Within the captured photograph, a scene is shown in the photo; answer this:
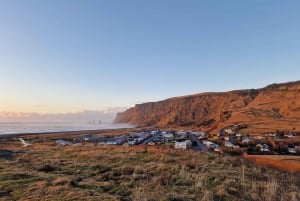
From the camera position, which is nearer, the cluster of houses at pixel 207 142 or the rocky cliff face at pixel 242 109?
the cluster of houses at pixel 207 142

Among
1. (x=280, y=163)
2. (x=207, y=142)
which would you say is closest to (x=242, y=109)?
(x=207, y=142)

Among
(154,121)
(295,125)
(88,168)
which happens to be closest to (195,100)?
(154,121)

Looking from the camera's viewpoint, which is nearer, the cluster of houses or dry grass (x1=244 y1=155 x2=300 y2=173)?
dry grass (x1=244 y1=155 x2=300 y2=173)

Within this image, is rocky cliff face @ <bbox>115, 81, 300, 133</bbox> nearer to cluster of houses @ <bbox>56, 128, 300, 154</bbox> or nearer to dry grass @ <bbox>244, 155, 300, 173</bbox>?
cluster of houses @ <bbox>56, 128, 300, 154</bbox>

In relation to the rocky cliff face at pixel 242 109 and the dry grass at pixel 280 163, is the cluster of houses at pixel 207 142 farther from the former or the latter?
the rocky cliff face at pixel 242 109

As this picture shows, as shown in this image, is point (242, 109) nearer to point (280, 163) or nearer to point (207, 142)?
point (207, 142)

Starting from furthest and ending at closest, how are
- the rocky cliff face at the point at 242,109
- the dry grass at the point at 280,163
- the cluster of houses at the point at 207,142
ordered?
the rocky cliff face at the point at 242,109 < the cluster of houses at the point at 207,142 < the dry grass at the point at 280,163

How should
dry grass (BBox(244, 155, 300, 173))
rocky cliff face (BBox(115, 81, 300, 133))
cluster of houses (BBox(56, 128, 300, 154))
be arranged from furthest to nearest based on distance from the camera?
rocky cliff face (BBox(115, 81, 300, 133))
cluster of houses (BBox(56, 128, 300, 154))
dry grass (BBox(244, 155, 300, 173))

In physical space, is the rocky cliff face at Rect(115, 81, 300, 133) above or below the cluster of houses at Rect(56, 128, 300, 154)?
above

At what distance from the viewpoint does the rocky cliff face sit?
80312 mm

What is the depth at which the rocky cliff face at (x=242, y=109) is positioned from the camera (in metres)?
80.3

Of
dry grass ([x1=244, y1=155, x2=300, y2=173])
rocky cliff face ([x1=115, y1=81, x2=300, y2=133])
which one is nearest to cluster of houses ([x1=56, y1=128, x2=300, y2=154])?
dry grass ([x1=244, y1=155, x2=300, y2=173])

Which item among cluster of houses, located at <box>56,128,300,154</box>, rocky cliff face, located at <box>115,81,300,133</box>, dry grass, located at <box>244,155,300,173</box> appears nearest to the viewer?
dry grass, located at <box>244,155,300,173</box>

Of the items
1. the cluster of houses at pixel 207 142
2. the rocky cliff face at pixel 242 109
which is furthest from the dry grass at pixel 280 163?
the rocky cliff face at pixel 242 109
